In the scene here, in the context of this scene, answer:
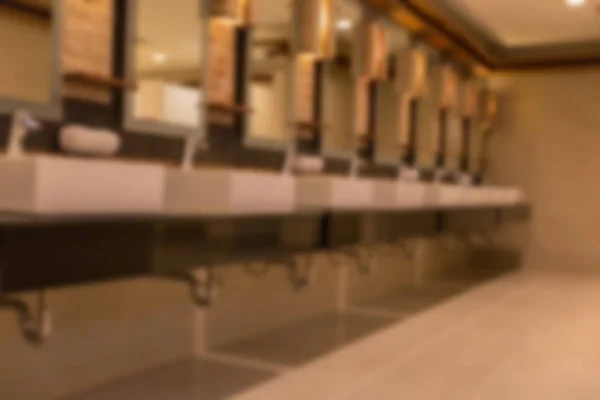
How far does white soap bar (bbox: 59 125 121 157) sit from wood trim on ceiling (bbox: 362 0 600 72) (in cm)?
256

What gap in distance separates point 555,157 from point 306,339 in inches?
161

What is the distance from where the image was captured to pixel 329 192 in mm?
2906

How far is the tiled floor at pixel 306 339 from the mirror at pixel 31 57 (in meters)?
1.46

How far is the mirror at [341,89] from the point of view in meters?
3.96

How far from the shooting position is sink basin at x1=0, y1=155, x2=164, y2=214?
163 cm

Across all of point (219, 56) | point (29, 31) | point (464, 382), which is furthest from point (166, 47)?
point (464, 382)

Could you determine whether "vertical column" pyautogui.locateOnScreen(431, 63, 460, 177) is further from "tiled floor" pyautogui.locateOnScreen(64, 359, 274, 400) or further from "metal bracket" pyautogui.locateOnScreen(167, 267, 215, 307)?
"metal bracket" pyautogui.locateOnScreen(167, 267, 215, 307)

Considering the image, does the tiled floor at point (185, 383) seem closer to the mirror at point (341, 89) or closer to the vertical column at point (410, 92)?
the mirror at point (341, 89)

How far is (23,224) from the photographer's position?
1.38 metres

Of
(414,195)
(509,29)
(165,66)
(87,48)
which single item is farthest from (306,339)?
(509,29)

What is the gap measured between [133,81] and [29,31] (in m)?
0.45

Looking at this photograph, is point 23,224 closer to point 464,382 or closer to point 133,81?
point 133,81

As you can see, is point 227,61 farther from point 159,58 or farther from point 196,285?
point 196,285

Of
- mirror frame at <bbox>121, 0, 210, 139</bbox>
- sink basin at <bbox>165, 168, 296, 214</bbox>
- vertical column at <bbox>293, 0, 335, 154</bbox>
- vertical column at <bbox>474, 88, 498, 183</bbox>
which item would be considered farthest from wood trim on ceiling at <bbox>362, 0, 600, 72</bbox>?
sink basin at <bbox>165, 168, 296, 214</bbox>
